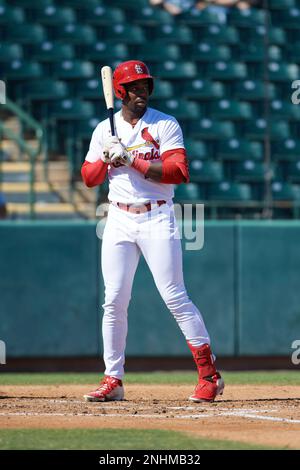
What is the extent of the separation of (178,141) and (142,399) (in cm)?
144

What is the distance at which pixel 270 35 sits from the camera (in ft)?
44.4

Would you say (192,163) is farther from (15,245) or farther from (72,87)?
(15,245)

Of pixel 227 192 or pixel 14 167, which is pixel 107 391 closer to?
pixel 14 167

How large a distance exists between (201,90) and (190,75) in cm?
25

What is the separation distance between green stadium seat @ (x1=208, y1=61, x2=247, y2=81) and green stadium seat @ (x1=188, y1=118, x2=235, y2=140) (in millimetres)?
716

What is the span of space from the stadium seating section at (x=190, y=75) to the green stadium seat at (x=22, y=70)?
0.01 metres

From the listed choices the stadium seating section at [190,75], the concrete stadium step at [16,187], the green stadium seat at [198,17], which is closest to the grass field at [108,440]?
the concrete stadium step at [16,187]

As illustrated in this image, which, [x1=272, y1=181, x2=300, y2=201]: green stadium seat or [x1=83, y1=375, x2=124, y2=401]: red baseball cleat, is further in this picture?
[x1=272, y1=181, x2=300, y2=201]: green stadium seat

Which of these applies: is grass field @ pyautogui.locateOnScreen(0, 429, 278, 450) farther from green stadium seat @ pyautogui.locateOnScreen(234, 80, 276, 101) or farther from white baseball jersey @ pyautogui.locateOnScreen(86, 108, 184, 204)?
green stadium seat @ pyautogui.locateOnScreen(234, 80, 276, 101)

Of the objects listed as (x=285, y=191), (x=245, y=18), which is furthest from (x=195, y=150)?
(x=245, y=18)

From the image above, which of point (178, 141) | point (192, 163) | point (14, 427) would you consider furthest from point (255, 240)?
point (14, 427)

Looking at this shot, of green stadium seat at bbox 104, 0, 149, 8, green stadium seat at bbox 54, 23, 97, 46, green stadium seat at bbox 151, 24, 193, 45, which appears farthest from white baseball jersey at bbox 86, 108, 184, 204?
green stadium seat at bbox 104, 0, 149, 8

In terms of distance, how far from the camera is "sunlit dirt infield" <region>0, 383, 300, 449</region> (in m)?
4.25

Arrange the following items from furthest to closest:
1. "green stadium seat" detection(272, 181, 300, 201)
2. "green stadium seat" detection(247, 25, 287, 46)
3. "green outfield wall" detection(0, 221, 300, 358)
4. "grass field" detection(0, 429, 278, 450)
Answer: "green stadium seat" detection(247, 25, 287, 46) → "green stadium seat" detection(272, 181, 300, 201) → "green outfield wall" detection(0, 221, 300, 358) → "grass field" detection(0, 429, 278, 450)
